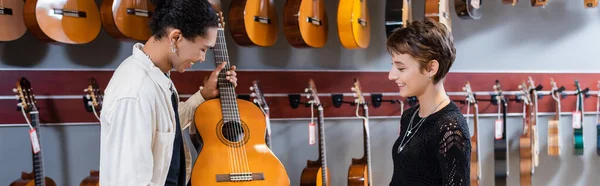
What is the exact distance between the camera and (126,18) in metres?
2.66

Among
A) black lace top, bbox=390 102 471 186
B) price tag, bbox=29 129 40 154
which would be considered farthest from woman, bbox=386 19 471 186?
price tag, bbox=29 129 40 154

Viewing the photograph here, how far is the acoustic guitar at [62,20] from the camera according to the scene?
100 inches

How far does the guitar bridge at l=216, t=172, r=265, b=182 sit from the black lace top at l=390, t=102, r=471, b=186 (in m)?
0.89

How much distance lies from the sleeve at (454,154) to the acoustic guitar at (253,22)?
161 cm

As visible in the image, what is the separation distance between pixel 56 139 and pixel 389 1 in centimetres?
209

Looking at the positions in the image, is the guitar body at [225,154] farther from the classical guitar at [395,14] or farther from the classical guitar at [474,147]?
the classical guitar at [474,147]

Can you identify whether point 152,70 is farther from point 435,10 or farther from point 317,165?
point 435,10

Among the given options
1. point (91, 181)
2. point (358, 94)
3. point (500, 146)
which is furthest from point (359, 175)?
point (91, 181)

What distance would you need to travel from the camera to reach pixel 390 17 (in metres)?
3.11

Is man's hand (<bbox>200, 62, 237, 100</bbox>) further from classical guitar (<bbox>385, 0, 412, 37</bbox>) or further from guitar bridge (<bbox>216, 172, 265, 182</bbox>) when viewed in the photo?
classical guitar (<bbox>385, 0, 412, 37</bbox>)

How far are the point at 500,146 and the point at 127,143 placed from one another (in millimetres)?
2918

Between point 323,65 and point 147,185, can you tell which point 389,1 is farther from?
point 147,185

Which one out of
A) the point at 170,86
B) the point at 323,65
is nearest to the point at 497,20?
the point at 323,65

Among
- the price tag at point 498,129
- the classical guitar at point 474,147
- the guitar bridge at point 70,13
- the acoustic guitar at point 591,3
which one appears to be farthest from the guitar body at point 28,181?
the acoustic guitar at point 591,3
